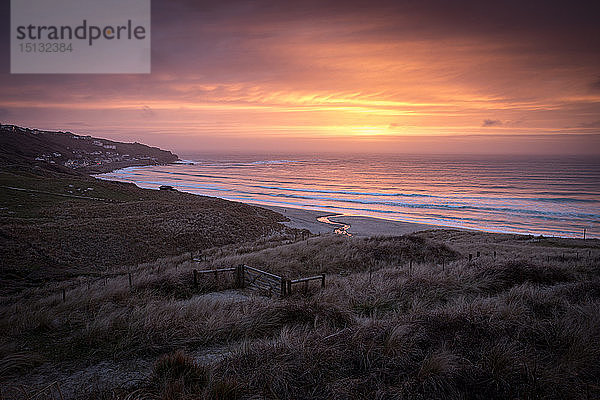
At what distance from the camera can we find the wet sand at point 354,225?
134 feet

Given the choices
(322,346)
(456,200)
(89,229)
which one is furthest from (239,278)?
(456,200)

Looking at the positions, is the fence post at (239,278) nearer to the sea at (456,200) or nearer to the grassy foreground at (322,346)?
the grassy foreground at (322,346)

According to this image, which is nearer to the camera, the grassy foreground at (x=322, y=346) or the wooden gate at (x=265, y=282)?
the grassy foreground at (x=322, y=346)

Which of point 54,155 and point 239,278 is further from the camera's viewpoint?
point 54,155

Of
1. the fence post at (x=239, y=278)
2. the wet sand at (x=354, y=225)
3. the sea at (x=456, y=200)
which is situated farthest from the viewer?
the sea at (x=456, y=200)

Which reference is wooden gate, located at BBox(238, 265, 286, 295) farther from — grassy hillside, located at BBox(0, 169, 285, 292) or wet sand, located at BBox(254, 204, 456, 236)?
wet sand, located at BBox(254, 204, 456, 236)

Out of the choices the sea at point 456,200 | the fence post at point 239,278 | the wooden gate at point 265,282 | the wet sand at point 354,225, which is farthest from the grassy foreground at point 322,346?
the sea at point 456,200

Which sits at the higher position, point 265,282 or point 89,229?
point 265,282

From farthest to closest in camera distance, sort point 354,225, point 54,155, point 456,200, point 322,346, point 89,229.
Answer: point 54,155 < point 456,200 < point 354,225 < point 89,229 < point 322,346

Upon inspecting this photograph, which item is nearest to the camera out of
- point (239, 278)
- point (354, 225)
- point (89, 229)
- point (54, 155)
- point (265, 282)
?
point (265, 282)

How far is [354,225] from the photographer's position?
4459 centimetres

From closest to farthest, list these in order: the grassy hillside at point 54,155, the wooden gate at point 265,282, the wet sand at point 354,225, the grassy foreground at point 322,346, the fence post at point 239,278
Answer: the grassy foreground at point 322,346
the wooden gate at point 265,282
the fence post at point 239,278
the wet sand at point 354,225
the grassy hillside at point 54,155

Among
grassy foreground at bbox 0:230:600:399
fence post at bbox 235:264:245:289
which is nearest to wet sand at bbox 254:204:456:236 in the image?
fence post at bbox 235:264:245:289

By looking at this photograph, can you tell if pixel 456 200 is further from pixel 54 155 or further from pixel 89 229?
pixel 54 155
